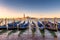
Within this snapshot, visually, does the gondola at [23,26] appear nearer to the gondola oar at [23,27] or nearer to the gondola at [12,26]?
the gondola oar at [23,27]

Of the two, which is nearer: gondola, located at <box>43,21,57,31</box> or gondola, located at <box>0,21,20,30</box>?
gondola, located at <box>43,21,57,31</box>

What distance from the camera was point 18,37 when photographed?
300 cm

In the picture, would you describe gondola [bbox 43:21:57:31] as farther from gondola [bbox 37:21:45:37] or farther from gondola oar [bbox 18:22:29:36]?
gondola oar [bbox 18:22:29:36]

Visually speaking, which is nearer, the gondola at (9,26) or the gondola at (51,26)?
the gondola at (51,26)

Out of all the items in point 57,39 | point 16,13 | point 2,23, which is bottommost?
point 57,39

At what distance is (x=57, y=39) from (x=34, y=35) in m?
0.54

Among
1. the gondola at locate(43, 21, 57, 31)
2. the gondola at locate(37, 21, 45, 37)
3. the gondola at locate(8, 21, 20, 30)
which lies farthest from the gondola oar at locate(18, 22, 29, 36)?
the gondola at locate(43, 21, 57, 31)

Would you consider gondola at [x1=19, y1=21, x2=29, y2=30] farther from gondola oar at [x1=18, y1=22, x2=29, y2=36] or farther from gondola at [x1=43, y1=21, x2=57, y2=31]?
gondola at [x1=43, y1=21, x2=57, y2=31]

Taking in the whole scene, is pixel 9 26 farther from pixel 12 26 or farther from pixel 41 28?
pixel 41 28

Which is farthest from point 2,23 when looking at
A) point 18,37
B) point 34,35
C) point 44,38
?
point 44,38

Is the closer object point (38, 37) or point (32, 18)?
point (38, 37)

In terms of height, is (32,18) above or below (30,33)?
above

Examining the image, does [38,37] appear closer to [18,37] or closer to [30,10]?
[18,37]

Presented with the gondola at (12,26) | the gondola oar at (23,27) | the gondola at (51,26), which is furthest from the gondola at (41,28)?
the gondola at (12,26)
